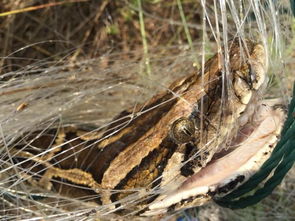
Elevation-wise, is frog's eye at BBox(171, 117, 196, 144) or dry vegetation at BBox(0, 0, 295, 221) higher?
Result: dry vegetation at BBox(0, 0, 295, 221)

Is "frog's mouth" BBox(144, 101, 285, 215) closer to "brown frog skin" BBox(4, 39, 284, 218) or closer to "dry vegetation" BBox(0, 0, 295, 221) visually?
"brown frog skin" BBox(4, 39, 284, 218)

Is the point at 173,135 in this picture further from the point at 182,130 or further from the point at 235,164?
the point at 235,164

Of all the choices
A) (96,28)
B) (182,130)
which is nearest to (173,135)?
(182,130)

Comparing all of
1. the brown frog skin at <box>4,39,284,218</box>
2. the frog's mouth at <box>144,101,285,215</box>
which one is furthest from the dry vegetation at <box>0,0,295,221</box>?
the frog's mouth at <box>144,101,285,215</box>

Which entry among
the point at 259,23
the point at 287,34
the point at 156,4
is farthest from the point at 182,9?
the point at 259,23

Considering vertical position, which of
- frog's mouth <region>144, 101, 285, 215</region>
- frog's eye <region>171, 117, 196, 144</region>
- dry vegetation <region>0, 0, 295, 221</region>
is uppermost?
dry vegetation <region>0, 0, 295, 221</region>

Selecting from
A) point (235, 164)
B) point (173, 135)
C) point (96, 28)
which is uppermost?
point (96, 28)
